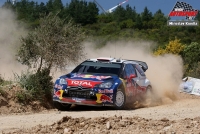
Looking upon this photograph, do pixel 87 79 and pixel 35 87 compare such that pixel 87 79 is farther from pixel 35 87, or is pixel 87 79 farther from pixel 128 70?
pixel 35 87

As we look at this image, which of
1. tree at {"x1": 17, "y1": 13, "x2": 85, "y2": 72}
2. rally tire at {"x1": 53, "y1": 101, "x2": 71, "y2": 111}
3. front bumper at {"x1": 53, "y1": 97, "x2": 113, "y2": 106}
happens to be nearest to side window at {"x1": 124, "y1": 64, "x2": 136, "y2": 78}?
front bumper at {"x1": 53, "y1": 97, "x2": 113, "y2": 106}

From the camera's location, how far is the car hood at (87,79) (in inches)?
518

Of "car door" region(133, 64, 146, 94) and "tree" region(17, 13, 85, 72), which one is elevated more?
"tree" region(17, 13, 85, 72)

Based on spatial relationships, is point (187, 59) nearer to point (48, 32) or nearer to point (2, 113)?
point (48, 32)

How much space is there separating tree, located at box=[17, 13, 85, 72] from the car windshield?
7.62 feet

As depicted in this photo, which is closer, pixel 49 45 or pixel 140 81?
pixel 140 81

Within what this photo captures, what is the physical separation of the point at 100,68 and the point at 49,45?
3.11 meters

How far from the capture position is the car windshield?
46.6 feet

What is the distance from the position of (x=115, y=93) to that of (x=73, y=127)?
16.6 feet

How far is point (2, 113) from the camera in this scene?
42.6 feet

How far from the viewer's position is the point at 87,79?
13.3 meters

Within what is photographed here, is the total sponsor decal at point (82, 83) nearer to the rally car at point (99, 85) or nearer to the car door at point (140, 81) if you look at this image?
the rally car at point (99, 85)

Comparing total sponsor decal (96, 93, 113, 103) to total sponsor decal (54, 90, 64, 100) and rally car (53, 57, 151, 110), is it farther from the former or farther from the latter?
total sponsor decal (54, 90, 64, 100)

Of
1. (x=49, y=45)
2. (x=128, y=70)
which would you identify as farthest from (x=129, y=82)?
(x=49, y=45)
